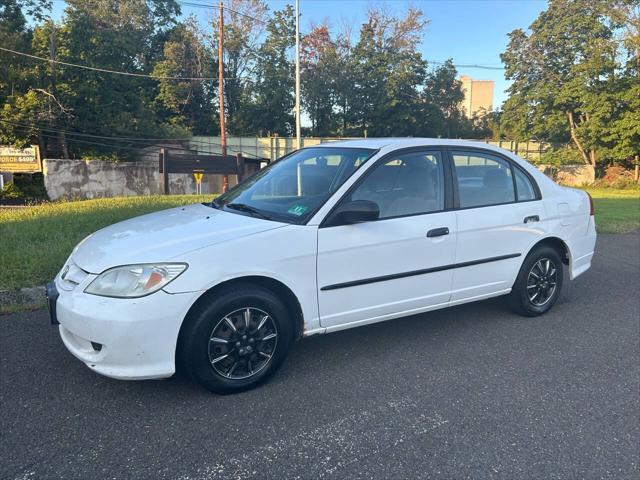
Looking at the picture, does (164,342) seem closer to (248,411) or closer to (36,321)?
(248,411)

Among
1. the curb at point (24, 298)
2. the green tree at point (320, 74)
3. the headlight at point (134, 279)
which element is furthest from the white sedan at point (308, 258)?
the green tree at point (320, 74)

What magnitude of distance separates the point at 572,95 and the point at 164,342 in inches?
1444

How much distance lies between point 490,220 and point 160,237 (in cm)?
271

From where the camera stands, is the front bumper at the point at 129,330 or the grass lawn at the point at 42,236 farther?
the grass lawn at the point at 42,236

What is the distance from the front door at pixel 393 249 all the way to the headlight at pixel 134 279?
1.01 metres

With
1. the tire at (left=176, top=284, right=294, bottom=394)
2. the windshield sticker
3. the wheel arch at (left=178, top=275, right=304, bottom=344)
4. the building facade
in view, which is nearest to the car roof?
the windshield sticker

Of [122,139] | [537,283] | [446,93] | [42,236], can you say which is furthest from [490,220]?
[446,93]

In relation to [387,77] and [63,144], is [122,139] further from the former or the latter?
[387,77]

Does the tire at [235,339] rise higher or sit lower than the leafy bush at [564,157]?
lower

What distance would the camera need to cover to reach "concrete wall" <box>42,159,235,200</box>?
28.8 meters

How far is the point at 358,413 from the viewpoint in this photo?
116 inches

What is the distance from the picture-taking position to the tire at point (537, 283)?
4.54 metres

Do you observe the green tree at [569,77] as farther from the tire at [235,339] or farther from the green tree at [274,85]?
the tire at [235,339]

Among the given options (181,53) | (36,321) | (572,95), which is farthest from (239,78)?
(36,321)
